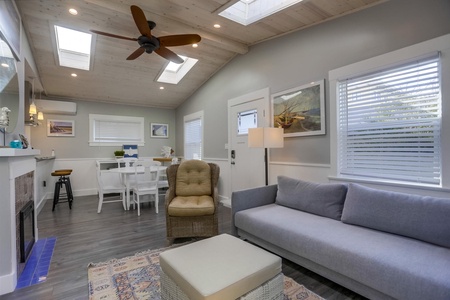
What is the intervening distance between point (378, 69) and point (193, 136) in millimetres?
4255

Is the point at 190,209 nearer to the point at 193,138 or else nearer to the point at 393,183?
the point at 393,183

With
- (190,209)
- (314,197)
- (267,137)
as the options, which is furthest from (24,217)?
(314,197)

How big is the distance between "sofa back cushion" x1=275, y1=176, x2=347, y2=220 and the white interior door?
3.20 feet

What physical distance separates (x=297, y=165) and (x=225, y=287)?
2.24m

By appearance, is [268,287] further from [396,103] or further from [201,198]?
[396,103]

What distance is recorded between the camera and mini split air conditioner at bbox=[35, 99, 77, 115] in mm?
4898

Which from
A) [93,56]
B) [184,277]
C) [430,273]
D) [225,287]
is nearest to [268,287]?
[225,287]

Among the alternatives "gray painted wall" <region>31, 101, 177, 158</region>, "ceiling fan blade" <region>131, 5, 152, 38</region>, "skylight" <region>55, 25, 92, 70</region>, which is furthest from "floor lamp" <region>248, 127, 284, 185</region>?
"gray painted wall" <region>31, 101, 177, 158</region>

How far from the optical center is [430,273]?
1278mm

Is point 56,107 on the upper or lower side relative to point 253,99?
upper

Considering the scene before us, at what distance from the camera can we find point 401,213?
69.9 inches

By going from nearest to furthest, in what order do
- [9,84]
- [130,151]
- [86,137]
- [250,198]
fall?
[9,84] → [250,198] → [86,137] → [130,151]

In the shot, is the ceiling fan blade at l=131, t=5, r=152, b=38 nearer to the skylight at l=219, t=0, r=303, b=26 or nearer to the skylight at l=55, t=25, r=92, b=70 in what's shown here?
the skylight at l=219, t=0, r=303, b=26

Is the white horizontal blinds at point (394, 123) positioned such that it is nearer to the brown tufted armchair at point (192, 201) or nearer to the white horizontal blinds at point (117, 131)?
the brown tufted armchair at point (192, 201)
